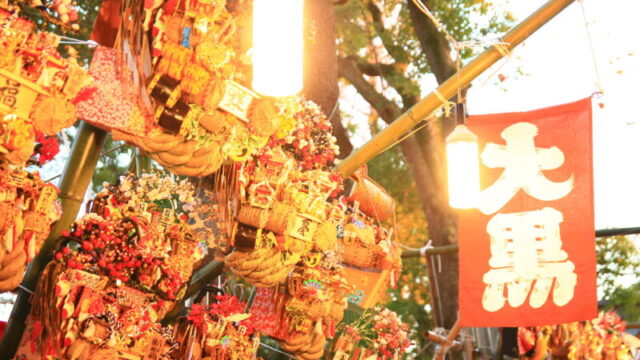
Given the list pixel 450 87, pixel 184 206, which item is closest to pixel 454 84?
pixel 450 87

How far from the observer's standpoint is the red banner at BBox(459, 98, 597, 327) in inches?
280

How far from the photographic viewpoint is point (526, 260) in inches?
295

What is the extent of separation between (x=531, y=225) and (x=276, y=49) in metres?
4.76

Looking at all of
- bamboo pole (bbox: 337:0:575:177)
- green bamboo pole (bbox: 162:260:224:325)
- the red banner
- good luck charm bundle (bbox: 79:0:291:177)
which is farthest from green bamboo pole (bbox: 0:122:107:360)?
the red banner

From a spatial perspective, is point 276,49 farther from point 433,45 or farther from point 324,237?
point 433,45

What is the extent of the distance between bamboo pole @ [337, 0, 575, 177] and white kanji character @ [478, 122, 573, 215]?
4.51 feet

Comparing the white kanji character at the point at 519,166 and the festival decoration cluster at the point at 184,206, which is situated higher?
the white kanji character at the point at 519,166

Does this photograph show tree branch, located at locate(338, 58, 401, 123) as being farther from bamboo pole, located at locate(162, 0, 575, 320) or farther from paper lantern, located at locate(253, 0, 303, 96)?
paper lantern, located at locate(253, 0, 303, 96)

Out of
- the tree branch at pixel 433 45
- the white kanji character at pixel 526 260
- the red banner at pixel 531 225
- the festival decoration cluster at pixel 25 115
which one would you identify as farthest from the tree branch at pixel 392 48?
the festival decoration cluster at pixel 25 115

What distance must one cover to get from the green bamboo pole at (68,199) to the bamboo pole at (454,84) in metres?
2.65

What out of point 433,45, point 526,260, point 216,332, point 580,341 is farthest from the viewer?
point 433,45

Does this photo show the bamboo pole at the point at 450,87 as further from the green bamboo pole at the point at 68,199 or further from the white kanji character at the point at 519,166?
the green bamboo pole at the point at 68,199

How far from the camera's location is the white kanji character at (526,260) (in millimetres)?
7191

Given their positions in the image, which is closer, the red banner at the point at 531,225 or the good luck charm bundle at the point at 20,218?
the good luck charm bundle at the point at 20,218
